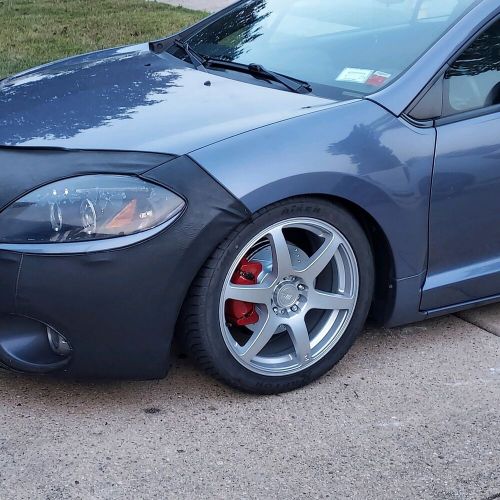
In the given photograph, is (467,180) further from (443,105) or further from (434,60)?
(434,60)

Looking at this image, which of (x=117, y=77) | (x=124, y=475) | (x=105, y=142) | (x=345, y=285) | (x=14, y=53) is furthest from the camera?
(x=14, y=53)

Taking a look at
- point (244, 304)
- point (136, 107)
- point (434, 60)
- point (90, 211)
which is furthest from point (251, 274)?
point (434, 60)

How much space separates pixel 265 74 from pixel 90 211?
45.3 inches

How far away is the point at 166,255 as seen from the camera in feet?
9.36

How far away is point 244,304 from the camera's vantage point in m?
3.19

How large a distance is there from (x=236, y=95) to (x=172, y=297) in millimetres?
931

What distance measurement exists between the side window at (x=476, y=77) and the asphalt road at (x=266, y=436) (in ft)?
3.30

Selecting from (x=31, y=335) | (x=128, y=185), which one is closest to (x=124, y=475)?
(x=31, y=335)

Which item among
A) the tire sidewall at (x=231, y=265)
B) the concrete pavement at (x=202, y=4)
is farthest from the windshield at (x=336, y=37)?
the concrete pavement at (x=202, y=4)

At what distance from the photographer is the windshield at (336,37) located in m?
3.50

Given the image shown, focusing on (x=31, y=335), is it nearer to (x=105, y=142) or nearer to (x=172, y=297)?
(x=172, y=297)

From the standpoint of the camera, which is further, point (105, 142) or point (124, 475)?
point (105, 142)

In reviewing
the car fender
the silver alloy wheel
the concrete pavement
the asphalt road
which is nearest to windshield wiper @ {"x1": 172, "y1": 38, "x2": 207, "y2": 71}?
the car fender

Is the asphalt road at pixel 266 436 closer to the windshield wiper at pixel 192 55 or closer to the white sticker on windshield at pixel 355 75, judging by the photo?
the white sticker on windshield at pixel 355 75
